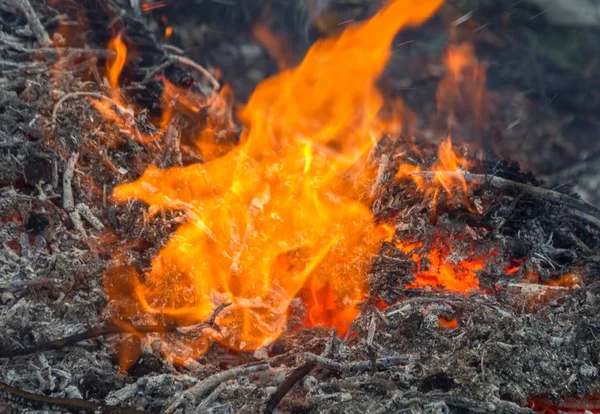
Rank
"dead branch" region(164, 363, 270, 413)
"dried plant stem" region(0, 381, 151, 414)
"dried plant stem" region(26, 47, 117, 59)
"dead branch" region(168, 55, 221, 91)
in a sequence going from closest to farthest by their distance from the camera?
1. "dried plant stem" region(0, 381, 151, 414)
2. "dead branch" region(164, 363, 270, 413)
3. "dried plant stem" region(26, 47, 117, 59)
4. "dead branch" region(168, 55, 221, 91)

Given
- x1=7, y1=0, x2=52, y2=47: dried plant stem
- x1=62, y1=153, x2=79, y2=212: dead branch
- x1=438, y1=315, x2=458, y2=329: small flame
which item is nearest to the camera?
x1=438, y1=315, x2=458, y2=329: small flame

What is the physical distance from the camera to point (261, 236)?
5359 mm

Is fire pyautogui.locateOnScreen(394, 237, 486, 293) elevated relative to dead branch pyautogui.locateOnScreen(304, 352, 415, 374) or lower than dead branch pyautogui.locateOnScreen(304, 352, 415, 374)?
elevated

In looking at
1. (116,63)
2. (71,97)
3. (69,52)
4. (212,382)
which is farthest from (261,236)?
(69,52)

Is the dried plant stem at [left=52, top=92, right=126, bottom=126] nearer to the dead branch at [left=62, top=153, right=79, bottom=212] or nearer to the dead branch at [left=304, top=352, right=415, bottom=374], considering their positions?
the dead branch at [left=62, top=153, right=79, bottom=212]

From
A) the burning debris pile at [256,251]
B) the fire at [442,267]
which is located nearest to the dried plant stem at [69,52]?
the burning debris pile at [256,251]

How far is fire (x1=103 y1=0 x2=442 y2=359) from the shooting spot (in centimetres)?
475

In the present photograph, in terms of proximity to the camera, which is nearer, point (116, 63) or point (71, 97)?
point (71, 97)

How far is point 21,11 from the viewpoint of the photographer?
250 inches

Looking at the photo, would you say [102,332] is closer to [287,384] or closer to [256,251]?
[287,384]

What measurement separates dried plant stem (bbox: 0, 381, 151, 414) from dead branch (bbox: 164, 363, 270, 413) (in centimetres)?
30

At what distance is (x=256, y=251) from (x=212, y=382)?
63.1 inches

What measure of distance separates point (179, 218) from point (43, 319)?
1498 mm

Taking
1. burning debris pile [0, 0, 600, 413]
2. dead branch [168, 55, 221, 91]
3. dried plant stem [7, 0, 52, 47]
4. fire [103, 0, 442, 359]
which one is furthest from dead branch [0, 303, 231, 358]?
dead branch [168, 55, 221, 91]
